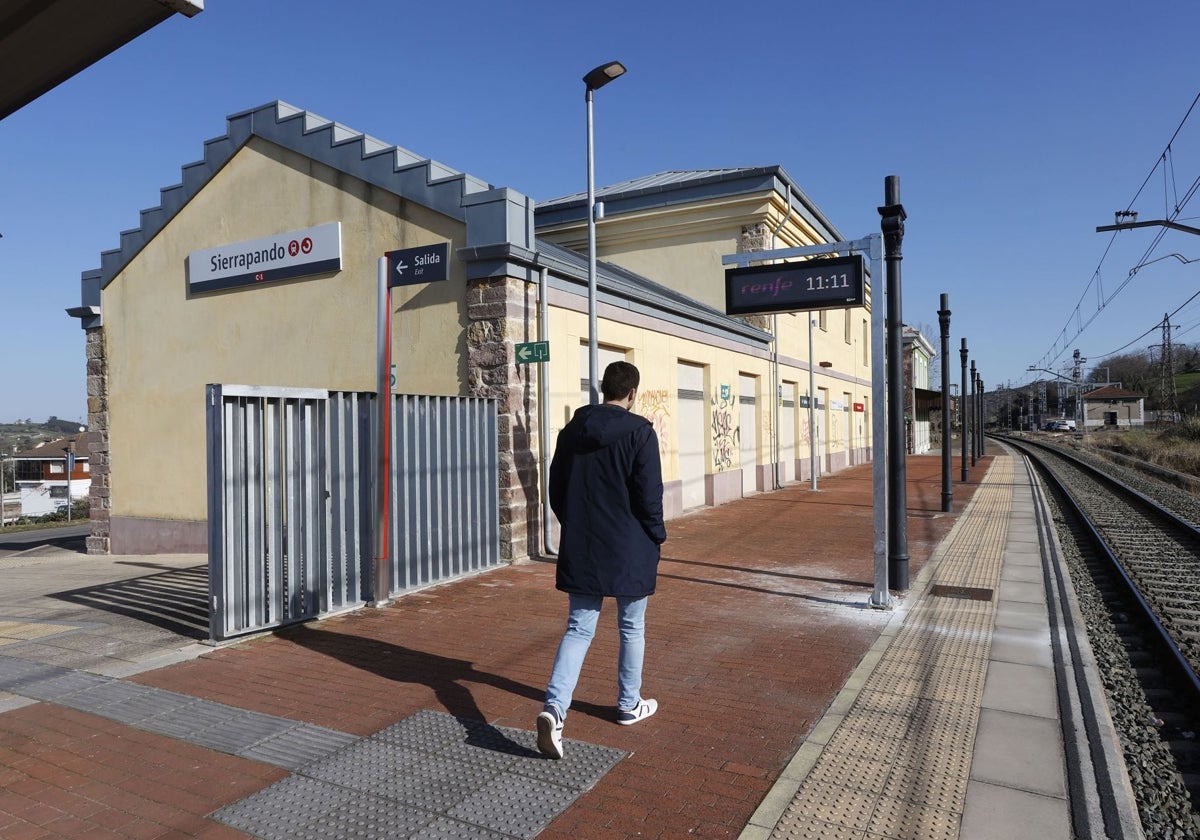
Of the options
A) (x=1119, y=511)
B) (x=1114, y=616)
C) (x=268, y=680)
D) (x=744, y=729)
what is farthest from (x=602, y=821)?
(x=1119, y=511)

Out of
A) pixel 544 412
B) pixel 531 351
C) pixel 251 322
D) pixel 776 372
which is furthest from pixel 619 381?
pixel 776 372

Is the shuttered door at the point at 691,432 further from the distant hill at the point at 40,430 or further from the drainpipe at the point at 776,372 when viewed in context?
the distant hill at the point at 40,430

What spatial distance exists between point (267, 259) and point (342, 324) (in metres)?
1.91

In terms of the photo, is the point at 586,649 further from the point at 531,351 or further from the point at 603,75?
the point at 603,75

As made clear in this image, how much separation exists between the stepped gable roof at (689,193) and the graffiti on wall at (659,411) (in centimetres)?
844

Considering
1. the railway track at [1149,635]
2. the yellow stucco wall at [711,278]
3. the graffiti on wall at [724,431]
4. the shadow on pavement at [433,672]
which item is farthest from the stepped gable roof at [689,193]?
the shadow on pavement at [433,672]

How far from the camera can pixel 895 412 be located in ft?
24.5

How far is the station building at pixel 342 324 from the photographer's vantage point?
9453 mm

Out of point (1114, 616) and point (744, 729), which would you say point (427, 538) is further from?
point (1114, 616)

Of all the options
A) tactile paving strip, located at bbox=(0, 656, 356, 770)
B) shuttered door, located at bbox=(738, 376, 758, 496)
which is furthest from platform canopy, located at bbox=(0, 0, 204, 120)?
shuttered door, located at bbox=(738, 376, 758, 496)

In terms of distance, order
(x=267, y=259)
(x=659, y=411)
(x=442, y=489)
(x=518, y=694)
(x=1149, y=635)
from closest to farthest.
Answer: (x=518, y=694) < (x=1149, y=635) < (x=442, y=489) < (x=267, y=259) < (x=659, y=411)

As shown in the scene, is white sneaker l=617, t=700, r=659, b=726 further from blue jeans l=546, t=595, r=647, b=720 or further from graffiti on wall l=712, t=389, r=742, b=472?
graffiti on wall l=712, t=389, r=742, b=472

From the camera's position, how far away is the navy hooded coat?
3.79 metres

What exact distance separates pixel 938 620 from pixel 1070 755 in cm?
273
